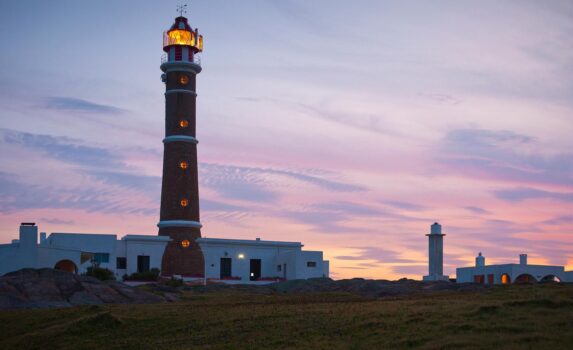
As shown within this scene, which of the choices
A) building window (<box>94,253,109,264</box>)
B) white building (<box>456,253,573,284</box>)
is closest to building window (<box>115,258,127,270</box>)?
building window (<box>94,253,109,264</box>)

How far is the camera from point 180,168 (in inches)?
2643

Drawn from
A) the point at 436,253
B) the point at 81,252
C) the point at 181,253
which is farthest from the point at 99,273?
the point at 436,253

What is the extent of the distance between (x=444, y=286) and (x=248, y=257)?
84.3ft

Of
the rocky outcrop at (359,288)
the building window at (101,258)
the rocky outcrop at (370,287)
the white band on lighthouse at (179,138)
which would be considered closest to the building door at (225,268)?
the rocky outcrop at (359,288)

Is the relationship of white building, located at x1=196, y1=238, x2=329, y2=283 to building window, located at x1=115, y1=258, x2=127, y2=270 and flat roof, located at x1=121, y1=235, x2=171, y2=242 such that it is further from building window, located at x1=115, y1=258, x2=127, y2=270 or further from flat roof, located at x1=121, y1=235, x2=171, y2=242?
building window, located at x1=115, y1=258, x2=127, y2=270

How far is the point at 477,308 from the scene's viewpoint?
26.0 m

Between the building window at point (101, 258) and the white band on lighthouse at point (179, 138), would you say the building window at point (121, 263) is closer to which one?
the building window at point (101, 258)

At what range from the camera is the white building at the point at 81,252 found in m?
54.1

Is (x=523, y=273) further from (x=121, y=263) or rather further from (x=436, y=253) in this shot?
(x=121, y=263)

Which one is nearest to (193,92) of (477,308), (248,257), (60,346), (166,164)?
(166,164)

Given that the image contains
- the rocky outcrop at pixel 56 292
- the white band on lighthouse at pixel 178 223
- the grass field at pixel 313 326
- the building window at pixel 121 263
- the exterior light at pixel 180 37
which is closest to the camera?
the grass field at pixel 313 326

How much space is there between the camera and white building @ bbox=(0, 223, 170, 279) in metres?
54.1

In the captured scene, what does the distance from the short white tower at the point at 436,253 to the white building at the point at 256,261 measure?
10113 millimetres

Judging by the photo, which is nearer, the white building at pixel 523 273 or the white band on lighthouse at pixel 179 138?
the white building at pixel 523 273
